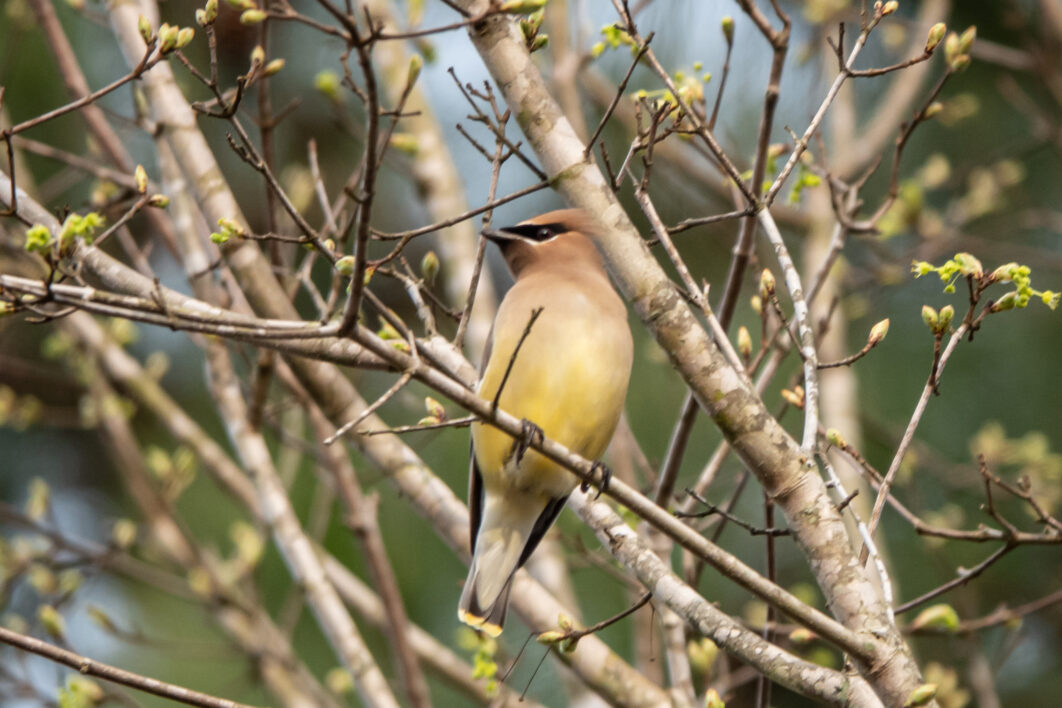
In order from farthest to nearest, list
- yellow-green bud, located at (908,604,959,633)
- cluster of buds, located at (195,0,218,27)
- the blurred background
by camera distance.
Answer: the blurred background
yellow-green bud, located at (908,604,959,633)
cluster of buds, located at (195,0,218,27)

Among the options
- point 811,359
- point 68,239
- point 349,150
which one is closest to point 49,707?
point 68,239

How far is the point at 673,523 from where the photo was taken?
2717 millimetres

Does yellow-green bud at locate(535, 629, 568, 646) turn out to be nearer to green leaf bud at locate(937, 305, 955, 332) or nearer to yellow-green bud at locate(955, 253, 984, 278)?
green leaf bud at locate(937, 305, 955, 332)

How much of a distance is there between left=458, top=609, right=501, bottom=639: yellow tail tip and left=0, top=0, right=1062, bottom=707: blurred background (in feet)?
5.76

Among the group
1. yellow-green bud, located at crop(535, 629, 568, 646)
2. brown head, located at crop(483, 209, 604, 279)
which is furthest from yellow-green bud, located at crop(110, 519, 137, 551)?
yellow-green bud, located at crop(535, 629, 568, 646)

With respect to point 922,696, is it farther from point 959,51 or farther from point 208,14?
point 208,14

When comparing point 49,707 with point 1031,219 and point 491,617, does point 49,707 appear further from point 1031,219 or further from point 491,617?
point 1031,219

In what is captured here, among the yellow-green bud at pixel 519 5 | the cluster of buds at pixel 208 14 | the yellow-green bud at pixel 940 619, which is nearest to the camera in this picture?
the yellow-green bud at pixel 519 5

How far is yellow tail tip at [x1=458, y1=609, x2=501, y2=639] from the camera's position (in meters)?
3.92

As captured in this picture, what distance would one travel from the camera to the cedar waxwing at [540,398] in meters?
3.70

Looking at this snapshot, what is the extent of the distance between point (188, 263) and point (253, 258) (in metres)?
0.63

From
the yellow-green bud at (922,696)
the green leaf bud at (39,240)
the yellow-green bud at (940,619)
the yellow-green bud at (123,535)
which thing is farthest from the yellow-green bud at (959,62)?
the yellow-green bud at (123,535)

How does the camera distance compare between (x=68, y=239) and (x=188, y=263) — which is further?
(x=188, y=263)

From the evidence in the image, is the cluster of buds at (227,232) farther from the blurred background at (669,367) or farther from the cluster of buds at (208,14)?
the blurred background at (669,367)
